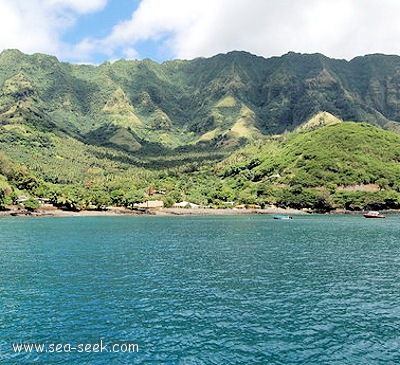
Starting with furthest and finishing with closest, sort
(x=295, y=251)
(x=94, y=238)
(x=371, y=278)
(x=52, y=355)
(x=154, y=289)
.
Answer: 1. (x=94, y=238)
2. (x=295, y=251)
3. (x=371, y=278)
4. (x=154, y=289)
5. (x=52, y=355)

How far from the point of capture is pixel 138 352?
3070cm

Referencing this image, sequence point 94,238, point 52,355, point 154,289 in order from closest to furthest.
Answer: point 52,355 → point 154,289 → point 94,238

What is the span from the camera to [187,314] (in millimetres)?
39469

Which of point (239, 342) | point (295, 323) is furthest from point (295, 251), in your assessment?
point (239, 342)

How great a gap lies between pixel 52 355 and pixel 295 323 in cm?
2076

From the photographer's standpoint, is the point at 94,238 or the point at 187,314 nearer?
the point at 187,314

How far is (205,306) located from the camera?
139 ft

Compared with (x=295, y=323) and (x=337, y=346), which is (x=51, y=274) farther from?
(x=337, y=346)

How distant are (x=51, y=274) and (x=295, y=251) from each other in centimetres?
4830

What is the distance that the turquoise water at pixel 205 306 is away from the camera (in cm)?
3083

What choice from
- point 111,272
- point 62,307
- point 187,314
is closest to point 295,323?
point 187,314

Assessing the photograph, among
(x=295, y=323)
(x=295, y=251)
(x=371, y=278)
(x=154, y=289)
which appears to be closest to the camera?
(x=295, y=323)

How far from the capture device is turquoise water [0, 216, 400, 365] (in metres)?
30.8

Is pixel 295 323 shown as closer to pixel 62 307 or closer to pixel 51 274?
pixel 62 307
